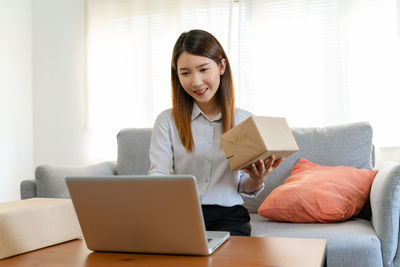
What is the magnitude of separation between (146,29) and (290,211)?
74.6 inches

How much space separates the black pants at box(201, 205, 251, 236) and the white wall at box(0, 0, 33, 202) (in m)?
2.21

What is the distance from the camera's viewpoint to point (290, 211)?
1.86 m

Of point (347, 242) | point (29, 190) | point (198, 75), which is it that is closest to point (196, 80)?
point (198, 75)

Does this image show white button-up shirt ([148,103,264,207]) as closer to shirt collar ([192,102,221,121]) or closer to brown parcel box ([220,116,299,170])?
shirt collar ([192,102,221,121])

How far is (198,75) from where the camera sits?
1.48 m

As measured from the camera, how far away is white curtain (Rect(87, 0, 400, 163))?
2.64 m

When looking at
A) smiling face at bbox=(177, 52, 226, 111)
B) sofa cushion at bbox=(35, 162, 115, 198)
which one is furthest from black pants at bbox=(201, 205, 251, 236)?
sofa cushion at bbox=(35, 162, 115, 198)

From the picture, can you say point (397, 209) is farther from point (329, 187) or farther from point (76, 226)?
point (76, 226)

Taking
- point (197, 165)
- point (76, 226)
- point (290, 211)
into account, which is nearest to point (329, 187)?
point (290, 211)

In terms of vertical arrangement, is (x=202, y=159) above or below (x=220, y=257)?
above

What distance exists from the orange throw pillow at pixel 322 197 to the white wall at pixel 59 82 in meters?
1.97

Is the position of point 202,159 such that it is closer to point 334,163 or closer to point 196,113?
point 196,113

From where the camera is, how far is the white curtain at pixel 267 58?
2.64 meters

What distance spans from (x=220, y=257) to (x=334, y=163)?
1.41 metres
